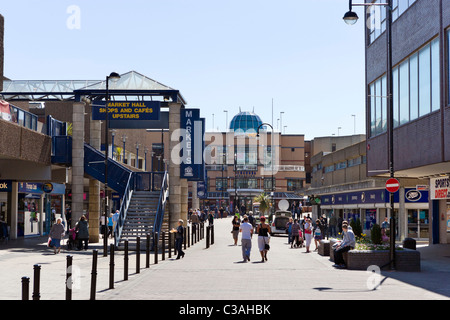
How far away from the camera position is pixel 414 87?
2602cm

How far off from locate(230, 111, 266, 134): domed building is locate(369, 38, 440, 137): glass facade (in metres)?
106

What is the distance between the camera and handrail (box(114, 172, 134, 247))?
30.7m

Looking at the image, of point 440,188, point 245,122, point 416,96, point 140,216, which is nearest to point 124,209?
point 140,216

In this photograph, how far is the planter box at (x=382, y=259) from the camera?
20.7m

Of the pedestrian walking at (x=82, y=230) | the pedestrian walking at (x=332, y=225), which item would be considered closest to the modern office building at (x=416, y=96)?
the pedestrian walking at (x=82, y=230)

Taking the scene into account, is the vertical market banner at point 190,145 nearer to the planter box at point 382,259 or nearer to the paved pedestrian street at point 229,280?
the paved pedestrian street at point 229,280

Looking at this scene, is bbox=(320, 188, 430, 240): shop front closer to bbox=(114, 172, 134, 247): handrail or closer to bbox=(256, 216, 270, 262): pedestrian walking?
bbox=(114, 172, 134, 247): handrail

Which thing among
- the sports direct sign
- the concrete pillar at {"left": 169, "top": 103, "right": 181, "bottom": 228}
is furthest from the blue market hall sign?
the sports direct sign

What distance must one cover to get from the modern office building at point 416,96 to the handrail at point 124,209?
39.3 ft

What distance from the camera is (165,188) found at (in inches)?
1395

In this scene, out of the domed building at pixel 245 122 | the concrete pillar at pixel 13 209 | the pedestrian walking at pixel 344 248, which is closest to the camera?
the pedestrian walking at pixel 344 248

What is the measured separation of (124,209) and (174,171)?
3302 millimetres

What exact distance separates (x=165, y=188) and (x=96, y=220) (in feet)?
13.9
